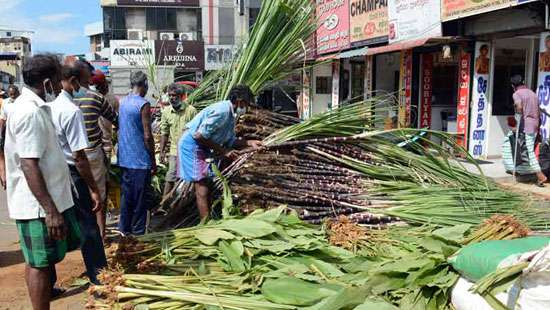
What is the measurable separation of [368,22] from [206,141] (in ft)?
32.7

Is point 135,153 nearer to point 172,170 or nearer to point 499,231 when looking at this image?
point 172,170

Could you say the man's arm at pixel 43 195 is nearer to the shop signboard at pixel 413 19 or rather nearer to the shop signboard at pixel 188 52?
the shop signboard at pixel 413 19

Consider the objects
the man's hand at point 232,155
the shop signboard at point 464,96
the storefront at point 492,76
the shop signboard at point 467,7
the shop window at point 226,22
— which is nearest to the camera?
the man's hand at point 232,155

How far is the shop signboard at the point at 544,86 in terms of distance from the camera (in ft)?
25.4

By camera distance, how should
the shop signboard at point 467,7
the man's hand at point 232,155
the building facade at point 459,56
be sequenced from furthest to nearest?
1. the building facade at point 459,56
2. the shop signboard at point 467,7
3. the man's hand at point 232,155

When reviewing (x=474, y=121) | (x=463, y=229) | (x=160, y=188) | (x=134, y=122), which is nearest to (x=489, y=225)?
(x=463, y=229)

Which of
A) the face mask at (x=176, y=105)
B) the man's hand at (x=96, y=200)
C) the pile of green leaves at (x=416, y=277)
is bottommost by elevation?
the pile of green leaves at (x=416, y=277)

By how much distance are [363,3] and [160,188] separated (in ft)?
30.2

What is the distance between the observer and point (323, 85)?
18.6 meters

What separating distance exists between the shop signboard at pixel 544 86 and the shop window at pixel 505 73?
1.70 meters

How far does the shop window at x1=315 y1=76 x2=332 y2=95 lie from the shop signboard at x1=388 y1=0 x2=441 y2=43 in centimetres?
659

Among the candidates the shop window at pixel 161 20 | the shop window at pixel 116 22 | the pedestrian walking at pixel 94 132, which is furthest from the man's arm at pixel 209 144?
the shop window at pixel 116 22

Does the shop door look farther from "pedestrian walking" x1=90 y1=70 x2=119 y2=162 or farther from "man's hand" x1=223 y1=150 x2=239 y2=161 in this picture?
→ "pedestrian walking" x1=90 y1=70 x2=119 y2=162

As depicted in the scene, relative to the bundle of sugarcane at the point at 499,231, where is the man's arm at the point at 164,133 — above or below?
above
